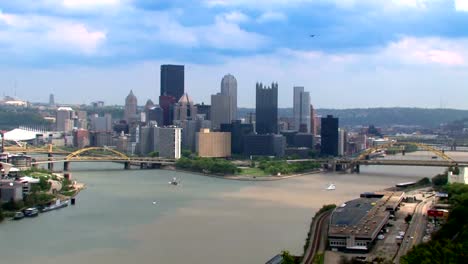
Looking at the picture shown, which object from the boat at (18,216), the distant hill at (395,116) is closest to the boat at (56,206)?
the boat at (18,216)

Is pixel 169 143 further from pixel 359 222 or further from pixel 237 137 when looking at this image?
pixel 359 222

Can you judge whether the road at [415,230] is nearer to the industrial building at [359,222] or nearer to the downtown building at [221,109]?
the industrial building at [359,222]

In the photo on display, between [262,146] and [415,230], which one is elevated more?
[262,146]

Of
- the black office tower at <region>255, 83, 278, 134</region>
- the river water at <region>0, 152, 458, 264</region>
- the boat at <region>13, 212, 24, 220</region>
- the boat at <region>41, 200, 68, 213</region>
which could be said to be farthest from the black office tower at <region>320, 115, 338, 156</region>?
the boat at <region>13, 212, 24, 220</region>

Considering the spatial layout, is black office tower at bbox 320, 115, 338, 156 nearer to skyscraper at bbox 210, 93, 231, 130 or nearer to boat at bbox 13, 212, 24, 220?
skyscraper at bbox 210, 93, 231, 130

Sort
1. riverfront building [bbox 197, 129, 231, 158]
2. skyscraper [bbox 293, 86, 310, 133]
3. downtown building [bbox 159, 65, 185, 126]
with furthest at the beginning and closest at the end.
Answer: skyscraper [bbox 293, 86, 310, 133]
downtown building [bbox 159, 65, 185, 126]
riverfront building [bbox 197, 129, 231, 158]

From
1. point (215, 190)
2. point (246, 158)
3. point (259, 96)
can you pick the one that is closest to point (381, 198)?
point (215, 190)

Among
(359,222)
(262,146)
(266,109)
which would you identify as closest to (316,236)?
(359,222)
